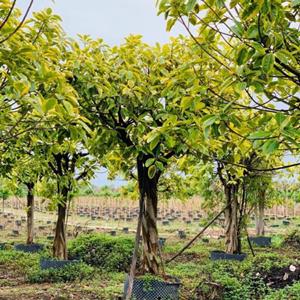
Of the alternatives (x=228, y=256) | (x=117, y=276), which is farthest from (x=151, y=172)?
(x=228, y=256)

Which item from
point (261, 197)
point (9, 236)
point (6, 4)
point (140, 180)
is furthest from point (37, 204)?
point (6, 4)

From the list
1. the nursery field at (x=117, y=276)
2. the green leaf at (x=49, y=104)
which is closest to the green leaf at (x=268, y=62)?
the green leaf at (x=49, y=104)

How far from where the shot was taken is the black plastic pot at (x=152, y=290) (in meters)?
4.28

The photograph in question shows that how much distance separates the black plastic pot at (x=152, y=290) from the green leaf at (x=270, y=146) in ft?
9.84

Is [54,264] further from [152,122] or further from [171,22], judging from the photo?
[171,22]

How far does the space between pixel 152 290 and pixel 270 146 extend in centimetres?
302

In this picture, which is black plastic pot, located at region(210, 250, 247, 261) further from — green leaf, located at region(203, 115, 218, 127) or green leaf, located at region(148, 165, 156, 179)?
→ green leaf, located at region(203, 115, 218, 127)

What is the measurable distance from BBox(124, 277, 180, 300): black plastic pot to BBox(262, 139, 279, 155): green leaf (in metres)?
3.00

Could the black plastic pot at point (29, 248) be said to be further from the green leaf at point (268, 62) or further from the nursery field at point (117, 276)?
the green leaf at point (268, 62)

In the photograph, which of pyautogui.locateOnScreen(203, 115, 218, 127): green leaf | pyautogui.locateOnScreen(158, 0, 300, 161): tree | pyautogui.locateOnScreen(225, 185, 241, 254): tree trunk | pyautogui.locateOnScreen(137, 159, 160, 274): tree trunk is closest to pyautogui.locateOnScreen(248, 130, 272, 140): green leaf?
pyautogui.locateOnScreen(158, 0, 300, 161): tree

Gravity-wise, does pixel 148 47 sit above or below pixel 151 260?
above

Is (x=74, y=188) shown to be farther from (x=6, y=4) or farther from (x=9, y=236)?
(x=9, y=236)

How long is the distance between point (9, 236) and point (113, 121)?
11.5 meters

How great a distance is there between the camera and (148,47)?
4496 millimetres
